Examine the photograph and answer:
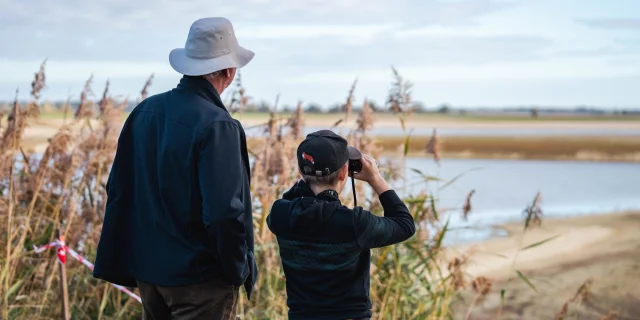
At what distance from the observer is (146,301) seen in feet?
10.0

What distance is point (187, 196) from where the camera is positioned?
2.86 metres

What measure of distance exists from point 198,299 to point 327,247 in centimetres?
49

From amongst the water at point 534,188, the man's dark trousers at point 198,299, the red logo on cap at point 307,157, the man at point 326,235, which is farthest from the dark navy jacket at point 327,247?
the water at point 534,188

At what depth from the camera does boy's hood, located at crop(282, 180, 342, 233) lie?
2805mm

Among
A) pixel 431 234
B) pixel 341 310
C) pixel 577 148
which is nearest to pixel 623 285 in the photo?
pixel 431 234

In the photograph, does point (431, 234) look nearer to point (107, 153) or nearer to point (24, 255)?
point (107, 153)

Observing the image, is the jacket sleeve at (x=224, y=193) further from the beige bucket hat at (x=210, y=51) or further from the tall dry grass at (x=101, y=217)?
the tall dry grass at (x=101, y=217)

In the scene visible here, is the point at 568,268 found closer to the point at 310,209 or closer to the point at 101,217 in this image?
the point at 101,217

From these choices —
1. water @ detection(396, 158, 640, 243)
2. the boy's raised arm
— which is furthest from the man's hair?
water @ detection(396, 158, 640, 243)

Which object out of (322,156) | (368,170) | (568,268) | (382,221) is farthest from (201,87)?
(568,268)

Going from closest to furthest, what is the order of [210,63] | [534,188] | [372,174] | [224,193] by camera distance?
[224,193]
[210,63]
[372,174]
[534,188]

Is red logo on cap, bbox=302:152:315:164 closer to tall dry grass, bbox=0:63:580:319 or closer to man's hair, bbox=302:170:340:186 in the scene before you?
man's hair, bbox=302:170:340:186

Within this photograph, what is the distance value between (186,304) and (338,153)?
75 cm

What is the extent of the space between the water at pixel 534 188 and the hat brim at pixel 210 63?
6706mm
